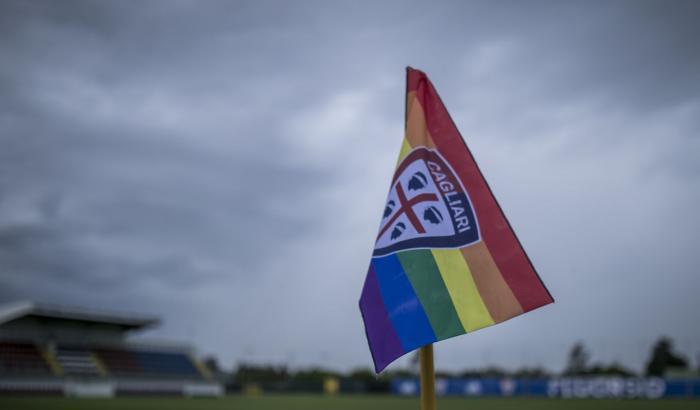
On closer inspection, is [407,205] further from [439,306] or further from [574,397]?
[574,397]

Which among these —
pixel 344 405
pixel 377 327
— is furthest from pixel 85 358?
pixel 377 327

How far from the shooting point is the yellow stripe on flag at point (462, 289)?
324cm

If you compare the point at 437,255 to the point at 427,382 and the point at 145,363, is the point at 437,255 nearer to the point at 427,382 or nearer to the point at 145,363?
the point at 427,382

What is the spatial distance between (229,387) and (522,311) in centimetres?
6106

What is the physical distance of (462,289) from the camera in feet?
10.9

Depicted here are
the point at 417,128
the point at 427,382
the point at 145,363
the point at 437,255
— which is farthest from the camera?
the point at 145,363

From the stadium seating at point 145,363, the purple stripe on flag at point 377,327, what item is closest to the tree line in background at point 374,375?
the stadium seating at point 145,363

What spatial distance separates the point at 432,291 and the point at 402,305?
0.58ft

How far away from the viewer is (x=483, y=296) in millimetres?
3289

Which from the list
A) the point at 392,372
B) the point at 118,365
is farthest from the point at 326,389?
the point at 392,372

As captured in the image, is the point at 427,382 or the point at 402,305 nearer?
the point at 427,382

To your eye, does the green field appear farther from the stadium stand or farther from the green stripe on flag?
the green stripe on flag

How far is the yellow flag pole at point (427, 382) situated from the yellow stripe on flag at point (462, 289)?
0.83ft

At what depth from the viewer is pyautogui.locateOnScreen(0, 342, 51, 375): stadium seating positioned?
47.9 m
